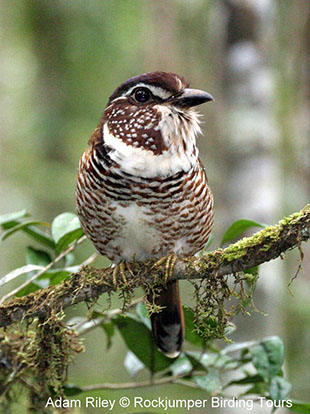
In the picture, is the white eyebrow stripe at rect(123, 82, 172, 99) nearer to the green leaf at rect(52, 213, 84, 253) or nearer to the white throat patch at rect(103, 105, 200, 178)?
the white throat patch at rect(103, 105, 200, 178)

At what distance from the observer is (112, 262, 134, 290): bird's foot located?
8.21ft

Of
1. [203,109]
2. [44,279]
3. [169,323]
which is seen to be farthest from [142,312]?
[203,109]

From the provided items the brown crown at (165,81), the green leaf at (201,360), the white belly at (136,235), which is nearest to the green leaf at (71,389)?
the green leaf at (201,360)

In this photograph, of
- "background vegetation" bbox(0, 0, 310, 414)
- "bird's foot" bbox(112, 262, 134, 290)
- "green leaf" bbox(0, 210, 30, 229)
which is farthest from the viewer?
"background vegetation" bbox(0, 0, 310, 414)

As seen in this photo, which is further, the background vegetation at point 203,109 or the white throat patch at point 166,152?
the background vegetation at point 203,109

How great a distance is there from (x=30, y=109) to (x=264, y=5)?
13.3 ft

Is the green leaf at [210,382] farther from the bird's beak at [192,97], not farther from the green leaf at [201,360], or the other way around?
the bird's beak at [192,97]

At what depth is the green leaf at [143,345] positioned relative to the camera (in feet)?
9.34

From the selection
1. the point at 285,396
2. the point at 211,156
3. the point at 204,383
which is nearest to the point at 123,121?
the point at 204,383

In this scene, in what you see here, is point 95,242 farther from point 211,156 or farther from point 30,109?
point 30,109

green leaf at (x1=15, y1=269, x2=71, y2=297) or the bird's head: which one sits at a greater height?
the bird's head

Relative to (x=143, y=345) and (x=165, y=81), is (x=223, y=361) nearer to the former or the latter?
(x=143, y=345)

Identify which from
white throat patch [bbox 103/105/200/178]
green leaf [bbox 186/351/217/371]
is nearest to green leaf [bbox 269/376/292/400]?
green leaf [bbox 186/351/217/371]

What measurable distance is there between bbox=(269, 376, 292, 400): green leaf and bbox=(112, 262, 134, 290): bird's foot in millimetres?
781
